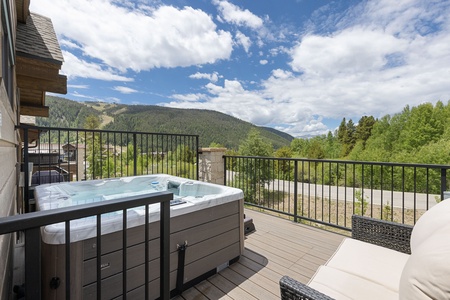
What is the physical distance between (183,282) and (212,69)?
23882 mm

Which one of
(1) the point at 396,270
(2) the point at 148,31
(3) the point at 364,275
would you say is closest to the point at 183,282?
(3) the point at 364,275

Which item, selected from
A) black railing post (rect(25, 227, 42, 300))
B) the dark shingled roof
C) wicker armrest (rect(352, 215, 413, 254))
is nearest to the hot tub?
black railing post (rect(25, 227, 42, 300))

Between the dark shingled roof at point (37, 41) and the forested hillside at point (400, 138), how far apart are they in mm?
20679

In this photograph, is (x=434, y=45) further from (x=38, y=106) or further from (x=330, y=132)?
(x=330, y=132)

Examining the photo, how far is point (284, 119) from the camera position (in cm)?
5681

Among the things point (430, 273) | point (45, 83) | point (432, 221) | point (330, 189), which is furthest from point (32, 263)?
point (330, 189)

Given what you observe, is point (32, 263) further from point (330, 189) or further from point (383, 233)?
point (330, 189)

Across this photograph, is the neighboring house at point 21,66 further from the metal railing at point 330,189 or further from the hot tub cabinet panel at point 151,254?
the metal railing at point 330,189

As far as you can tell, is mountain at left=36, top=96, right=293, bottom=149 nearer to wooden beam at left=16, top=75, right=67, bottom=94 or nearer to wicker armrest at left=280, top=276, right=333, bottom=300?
wooden beam at left=16, top=75, right=67, bottom=94

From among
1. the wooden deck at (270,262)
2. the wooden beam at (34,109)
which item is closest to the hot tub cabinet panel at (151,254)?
the wooden deck at (270,262)

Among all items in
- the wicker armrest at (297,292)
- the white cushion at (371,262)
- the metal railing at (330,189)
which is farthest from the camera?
the metal railing at (330,189)

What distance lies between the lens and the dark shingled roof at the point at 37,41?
6.75 feet

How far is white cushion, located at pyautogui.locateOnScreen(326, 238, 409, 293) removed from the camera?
1.30 metres

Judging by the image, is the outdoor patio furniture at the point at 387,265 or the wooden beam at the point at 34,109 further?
the wooden beam at the point at 34,109
